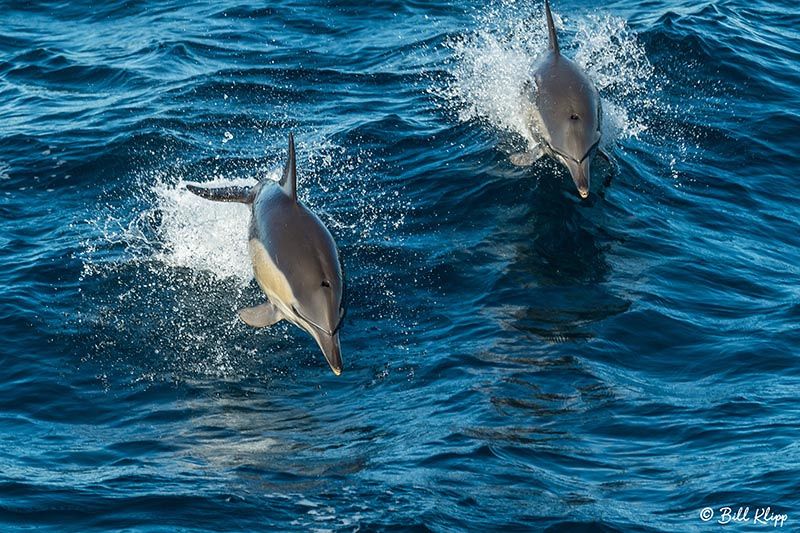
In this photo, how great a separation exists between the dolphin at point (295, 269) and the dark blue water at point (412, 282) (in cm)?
112

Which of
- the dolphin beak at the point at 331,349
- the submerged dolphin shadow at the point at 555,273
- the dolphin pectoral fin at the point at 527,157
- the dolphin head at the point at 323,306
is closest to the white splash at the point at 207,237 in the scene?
the submerged dolphin shadow at the point at 555,273

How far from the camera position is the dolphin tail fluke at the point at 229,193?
39.2 ft

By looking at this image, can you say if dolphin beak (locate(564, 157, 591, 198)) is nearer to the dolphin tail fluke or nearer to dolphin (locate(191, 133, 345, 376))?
the dolphin tail fluke

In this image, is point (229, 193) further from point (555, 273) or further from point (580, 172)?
point (580, 172)

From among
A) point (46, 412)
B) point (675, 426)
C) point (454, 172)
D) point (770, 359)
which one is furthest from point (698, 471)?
point (454, 172)

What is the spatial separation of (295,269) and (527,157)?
5.92m

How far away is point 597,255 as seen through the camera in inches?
538

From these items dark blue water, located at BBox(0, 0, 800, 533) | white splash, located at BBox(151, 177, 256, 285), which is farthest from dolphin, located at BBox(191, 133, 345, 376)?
white splash, located at BBox(151, 177, 256, 285)

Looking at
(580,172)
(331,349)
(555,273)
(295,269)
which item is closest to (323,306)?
(331,349)

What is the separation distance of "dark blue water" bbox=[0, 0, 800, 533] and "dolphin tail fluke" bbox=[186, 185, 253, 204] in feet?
3.86

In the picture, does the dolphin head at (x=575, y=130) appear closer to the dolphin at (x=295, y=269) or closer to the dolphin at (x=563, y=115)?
the dolphin at (x=563, y=115)

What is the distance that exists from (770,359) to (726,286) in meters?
1.94

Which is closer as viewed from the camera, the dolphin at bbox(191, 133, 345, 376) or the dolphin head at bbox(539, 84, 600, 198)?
the dolphin at bbox(191, 133, 345, 376)

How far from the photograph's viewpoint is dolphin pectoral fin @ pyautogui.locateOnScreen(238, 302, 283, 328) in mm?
9998
